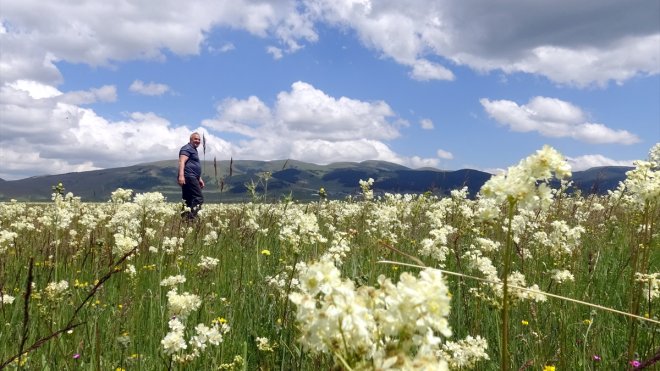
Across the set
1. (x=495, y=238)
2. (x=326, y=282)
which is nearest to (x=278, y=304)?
(x=326, y=282)

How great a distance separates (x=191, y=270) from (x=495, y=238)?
19.2 ft

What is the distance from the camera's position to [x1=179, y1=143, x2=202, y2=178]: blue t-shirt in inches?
562

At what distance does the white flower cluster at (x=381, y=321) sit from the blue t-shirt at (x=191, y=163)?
13280 mm

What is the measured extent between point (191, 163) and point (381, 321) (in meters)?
13.9

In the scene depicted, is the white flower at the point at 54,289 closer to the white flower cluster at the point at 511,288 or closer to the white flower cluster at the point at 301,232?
the white flower cluster at the point at 301,232

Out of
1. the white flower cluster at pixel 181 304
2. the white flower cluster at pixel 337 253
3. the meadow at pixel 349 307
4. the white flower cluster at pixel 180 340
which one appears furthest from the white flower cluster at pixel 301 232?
the white flower cluster at pixel 180 340

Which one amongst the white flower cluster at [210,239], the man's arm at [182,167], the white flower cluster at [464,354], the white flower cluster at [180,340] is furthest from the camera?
Answer: the man's arm at [182,167]

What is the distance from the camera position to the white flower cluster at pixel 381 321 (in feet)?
4.73

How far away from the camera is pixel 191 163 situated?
14594mm

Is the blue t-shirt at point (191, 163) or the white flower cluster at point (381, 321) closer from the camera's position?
the white flower cluster at point (381, 321)

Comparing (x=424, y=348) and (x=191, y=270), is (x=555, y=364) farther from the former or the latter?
(x=191, y=270)

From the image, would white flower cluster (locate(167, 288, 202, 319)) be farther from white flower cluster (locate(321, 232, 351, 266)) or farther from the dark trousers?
the dark trousers

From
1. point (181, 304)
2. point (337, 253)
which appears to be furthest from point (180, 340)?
point (337, 253)

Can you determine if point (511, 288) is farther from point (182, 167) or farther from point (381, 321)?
point (182, 167)
